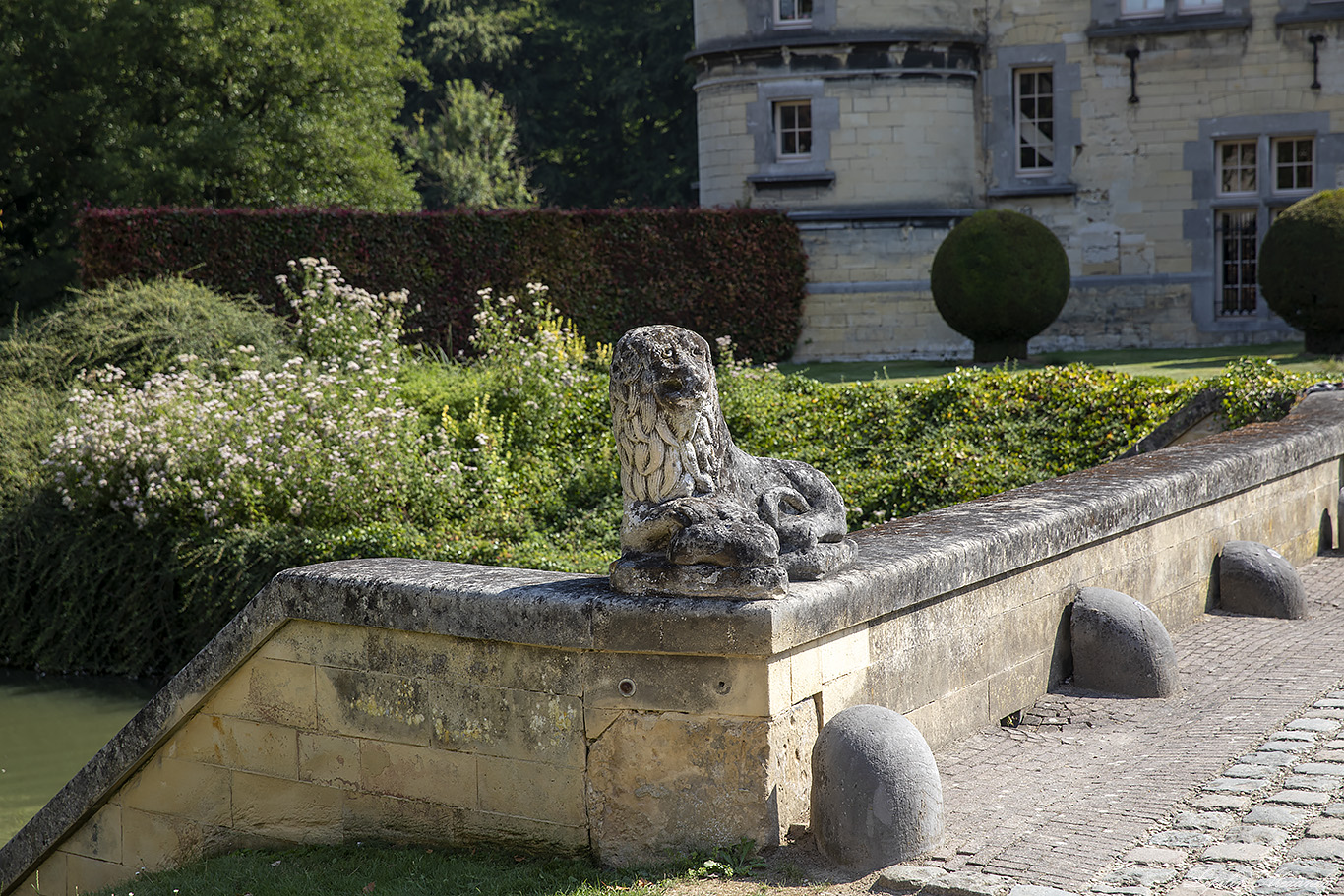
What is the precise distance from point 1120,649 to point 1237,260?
16939 millimetres

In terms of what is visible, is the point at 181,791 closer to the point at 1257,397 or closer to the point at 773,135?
the point at 1257,397

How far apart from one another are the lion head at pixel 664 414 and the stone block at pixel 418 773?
1079 mm

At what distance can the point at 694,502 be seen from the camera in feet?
13.2

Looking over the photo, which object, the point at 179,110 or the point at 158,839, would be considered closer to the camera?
the point at 158,839

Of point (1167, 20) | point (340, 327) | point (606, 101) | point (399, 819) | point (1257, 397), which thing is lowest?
point (399, 819)

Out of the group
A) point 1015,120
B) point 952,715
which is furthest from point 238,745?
point 1015,120

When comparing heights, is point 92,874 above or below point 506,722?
below

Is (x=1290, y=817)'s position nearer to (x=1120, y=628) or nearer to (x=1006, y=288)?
(x=1120, y=628)

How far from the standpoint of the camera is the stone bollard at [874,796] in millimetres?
3766

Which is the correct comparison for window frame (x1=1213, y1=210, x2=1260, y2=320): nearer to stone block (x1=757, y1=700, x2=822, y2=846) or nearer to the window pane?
the window pane

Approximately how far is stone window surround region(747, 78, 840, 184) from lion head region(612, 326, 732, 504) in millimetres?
16792

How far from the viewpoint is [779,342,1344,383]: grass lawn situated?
51.3 ft

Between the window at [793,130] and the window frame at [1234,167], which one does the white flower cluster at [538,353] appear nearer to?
the window at [793,130]

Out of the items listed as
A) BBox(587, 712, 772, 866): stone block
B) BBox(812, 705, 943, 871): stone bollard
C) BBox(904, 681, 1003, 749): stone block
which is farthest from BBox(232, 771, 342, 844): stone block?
BBox(904, 681, 1003, 749): stone block
